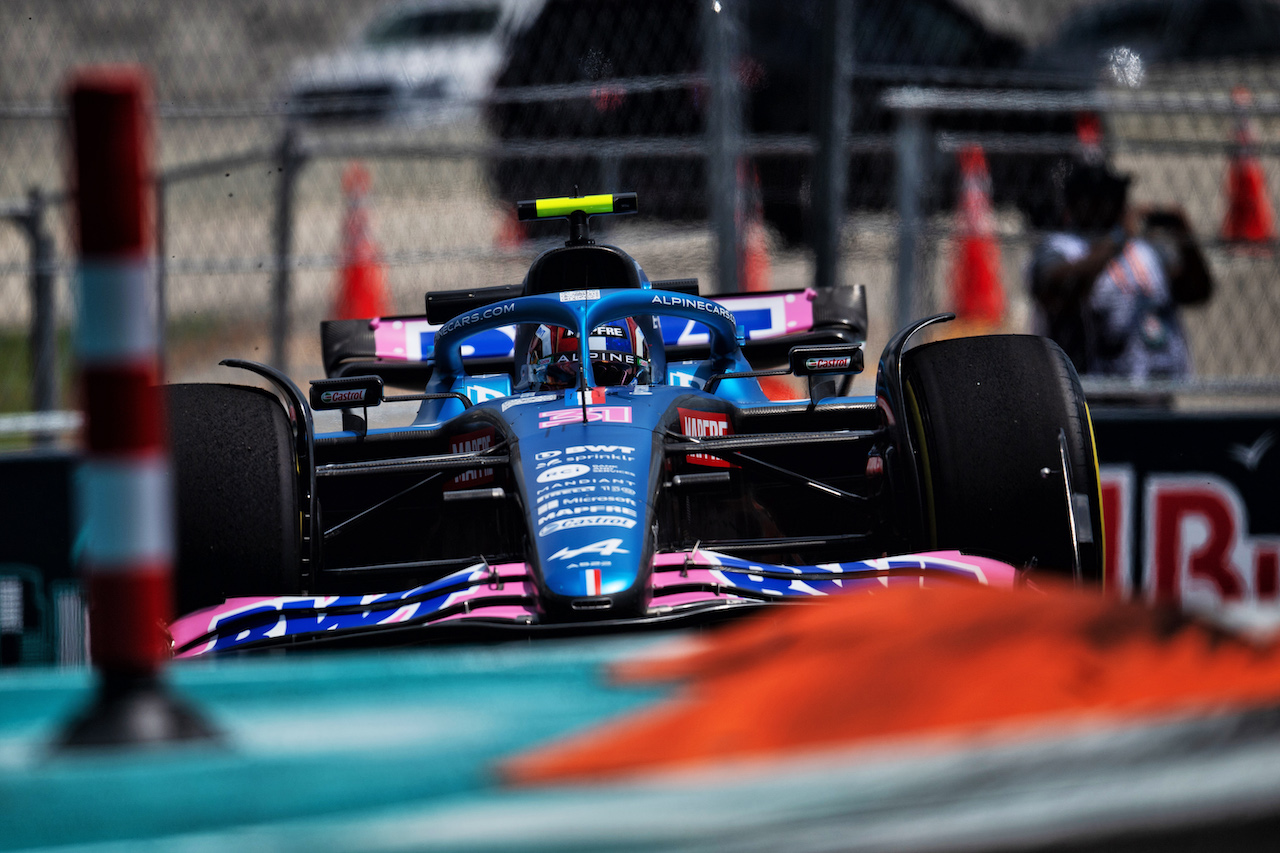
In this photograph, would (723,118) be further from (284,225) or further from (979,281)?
(979,281)

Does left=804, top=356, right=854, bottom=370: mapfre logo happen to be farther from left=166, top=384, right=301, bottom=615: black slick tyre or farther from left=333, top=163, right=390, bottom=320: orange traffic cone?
left=333, top=163, right=390, bottom=320: orange traffic cone

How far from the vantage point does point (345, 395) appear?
12.7 feet

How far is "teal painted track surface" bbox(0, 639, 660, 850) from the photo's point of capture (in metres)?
1.56

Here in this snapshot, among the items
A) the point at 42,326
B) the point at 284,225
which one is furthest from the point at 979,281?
the point at 42,326

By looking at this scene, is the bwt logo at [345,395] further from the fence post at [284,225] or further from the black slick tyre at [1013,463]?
the fence post at [284,225]

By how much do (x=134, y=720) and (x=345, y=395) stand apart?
217 centimetres

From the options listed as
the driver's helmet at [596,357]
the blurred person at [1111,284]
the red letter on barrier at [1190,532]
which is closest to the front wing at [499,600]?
the driver's helmet at [596,357]

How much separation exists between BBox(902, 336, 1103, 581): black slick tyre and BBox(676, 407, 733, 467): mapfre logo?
0.56 metres

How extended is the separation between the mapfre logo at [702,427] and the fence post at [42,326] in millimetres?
3445

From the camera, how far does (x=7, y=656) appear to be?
5.08 metres

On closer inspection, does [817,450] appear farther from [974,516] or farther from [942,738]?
[942,738]

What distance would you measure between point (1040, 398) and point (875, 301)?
6591mm

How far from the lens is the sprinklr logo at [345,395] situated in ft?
12.6

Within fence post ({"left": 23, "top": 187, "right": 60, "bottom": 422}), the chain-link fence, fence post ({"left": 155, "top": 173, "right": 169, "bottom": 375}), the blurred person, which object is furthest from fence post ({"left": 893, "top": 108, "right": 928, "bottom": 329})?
fence post ({"left": 23, "top": 187, "right": 60, "bottom": 422})
